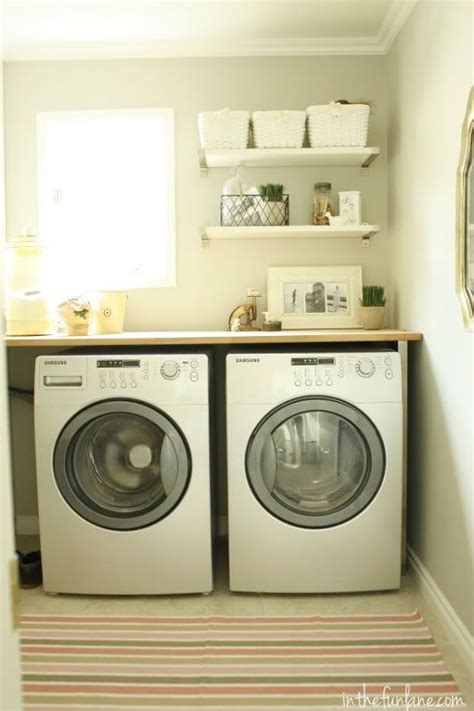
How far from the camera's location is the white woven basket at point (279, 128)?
→ 9.40 feet

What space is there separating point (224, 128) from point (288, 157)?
1.03 feet

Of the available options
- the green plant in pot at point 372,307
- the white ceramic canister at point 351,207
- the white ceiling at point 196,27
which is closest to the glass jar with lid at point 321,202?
the white ceramic canister at point 351,207

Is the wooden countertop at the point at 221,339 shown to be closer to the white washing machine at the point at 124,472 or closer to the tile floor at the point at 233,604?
the white washing machine at the point at 124,472

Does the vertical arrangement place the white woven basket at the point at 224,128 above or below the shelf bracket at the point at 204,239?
above

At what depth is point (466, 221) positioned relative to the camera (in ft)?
6.70

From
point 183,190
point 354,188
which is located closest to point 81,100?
point 183,190

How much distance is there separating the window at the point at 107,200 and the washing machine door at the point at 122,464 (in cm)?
91

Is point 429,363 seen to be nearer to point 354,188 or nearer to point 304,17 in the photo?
point 354,188

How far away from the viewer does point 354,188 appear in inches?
125

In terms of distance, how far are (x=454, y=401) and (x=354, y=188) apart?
→ 1365 millimetres

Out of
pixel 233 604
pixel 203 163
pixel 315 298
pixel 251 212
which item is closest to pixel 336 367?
pixel 315 298

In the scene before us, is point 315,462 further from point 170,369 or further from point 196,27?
point 196,27

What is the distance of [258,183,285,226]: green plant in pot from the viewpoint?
2.97 metres

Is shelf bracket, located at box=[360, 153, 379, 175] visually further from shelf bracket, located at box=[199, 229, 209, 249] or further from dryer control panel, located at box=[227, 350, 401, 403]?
dryer control panel, located at box=[227, 350, 401, 403]
